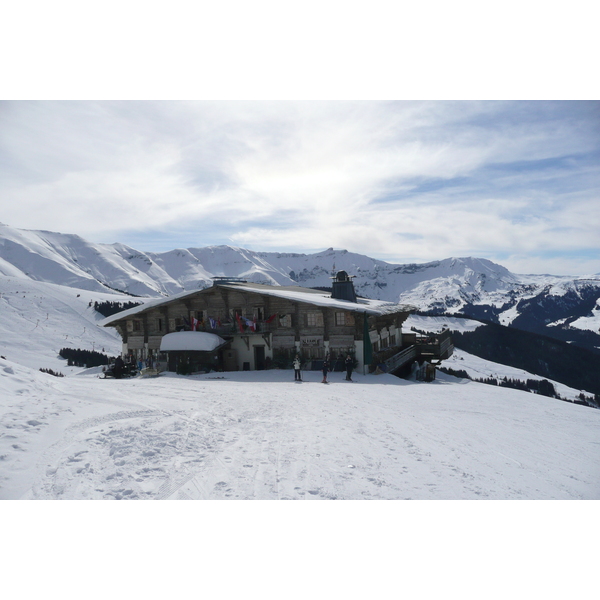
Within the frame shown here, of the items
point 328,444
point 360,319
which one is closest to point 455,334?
point 360,319

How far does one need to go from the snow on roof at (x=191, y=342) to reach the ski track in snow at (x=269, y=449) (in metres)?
10.8

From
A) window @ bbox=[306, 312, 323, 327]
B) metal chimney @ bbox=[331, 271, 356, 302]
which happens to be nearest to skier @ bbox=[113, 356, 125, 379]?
window @ bbox=[306, 312, 323, 327]

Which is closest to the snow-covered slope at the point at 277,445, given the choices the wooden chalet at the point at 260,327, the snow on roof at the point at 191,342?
the snow on roof at the point at 191,342

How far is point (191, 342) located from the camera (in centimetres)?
2659

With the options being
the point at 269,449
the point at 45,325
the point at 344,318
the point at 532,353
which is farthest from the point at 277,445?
the point at 532,353

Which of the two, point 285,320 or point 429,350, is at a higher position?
point 285,320

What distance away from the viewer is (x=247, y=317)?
1132 inches

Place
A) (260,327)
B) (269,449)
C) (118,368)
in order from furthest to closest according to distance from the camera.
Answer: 1. (260,327)
2. (118,368)
3. (269,449)

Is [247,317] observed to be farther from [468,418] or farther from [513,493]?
[513,493]

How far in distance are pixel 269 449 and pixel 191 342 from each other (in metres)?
18.6

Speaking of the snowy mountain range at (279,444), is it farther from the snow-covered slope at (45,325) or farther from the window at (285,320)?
the snow-covered slope at (45,325)

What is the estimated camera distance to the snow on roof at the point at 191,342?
26.3 m

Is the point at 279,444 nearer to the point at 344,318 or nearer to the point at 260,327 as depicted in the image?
the point at 344,318

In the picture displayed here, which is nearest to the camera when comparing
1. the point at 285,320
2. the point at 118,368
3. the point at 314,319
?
the point at 118,368
